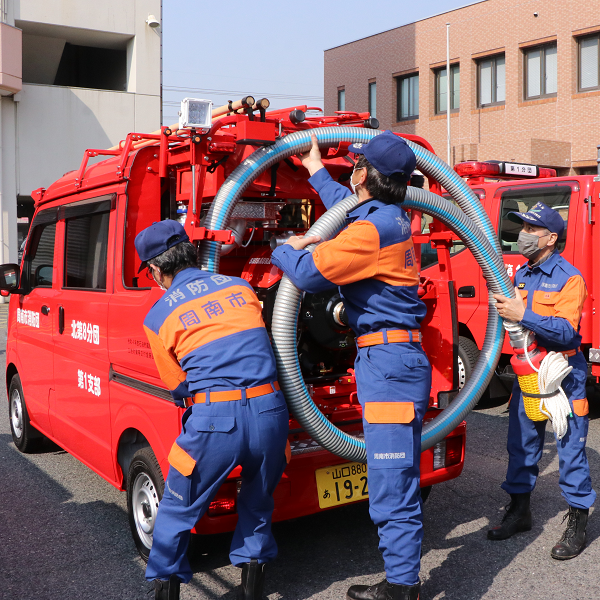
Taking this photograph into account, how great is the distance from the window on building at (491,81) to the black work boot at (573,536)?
2067 cm

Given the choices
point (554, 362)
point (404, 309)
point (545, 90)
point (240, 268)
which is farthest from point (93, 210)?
point (545, 90)

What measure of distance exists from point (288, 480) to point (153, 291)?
114 cm

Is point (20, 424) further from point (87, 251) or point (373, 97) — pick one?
point (373, 97)

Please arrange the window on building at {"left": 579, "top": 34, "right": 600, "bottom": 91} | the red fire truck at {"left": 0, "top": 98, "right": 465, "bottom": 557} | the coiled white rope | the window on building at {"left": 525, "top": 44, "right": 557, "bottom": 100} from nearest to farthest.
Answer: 1. the red fire truck at {"left": 0, "top": 98, "right": 465, "bottom": 557}
2. the coiled white rope
3. the window on building at {"left": 579, "top": 34, "right": 600, "bottom": 91}
4. the window on building at {"left": 525, "top": 44, "right": 557, "bottom": 100}

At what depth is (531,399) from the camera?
3994mm

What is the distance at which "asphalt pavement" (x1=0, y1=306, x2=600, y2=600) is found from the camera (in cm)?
355

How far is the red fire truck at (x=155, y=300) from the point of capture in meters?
3.47

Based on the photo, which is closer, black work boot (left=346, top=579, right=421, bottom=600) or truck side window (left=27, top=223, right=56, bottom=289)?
black work boot (left=346, top=579, right=421, bottom=600)

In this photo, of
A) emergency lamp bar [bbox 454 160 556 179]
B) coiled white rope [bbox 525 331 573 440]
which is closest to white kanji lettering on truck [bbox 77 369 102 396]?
coiled white rope [bbox 525 331 573 440]

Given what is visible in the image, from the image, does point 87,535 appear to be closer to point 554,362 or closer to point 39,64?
point 554,362

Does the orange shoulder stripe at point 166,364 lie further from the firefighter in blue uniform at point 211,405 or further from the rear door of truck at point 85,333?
the rear door of truck at point 85,333

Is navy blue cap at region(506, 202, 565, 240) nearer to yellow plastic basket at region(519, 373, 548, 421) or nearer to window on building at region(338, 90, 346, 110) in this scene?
yellow plastic basket at region(519, 373, 548, 421)

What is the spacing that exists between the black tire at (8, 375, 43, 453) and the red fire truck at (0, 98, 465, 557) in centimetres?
87

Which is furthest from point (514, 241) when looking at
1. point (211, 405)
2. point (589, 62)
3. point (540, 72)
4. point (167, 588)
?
point (540, 72)
